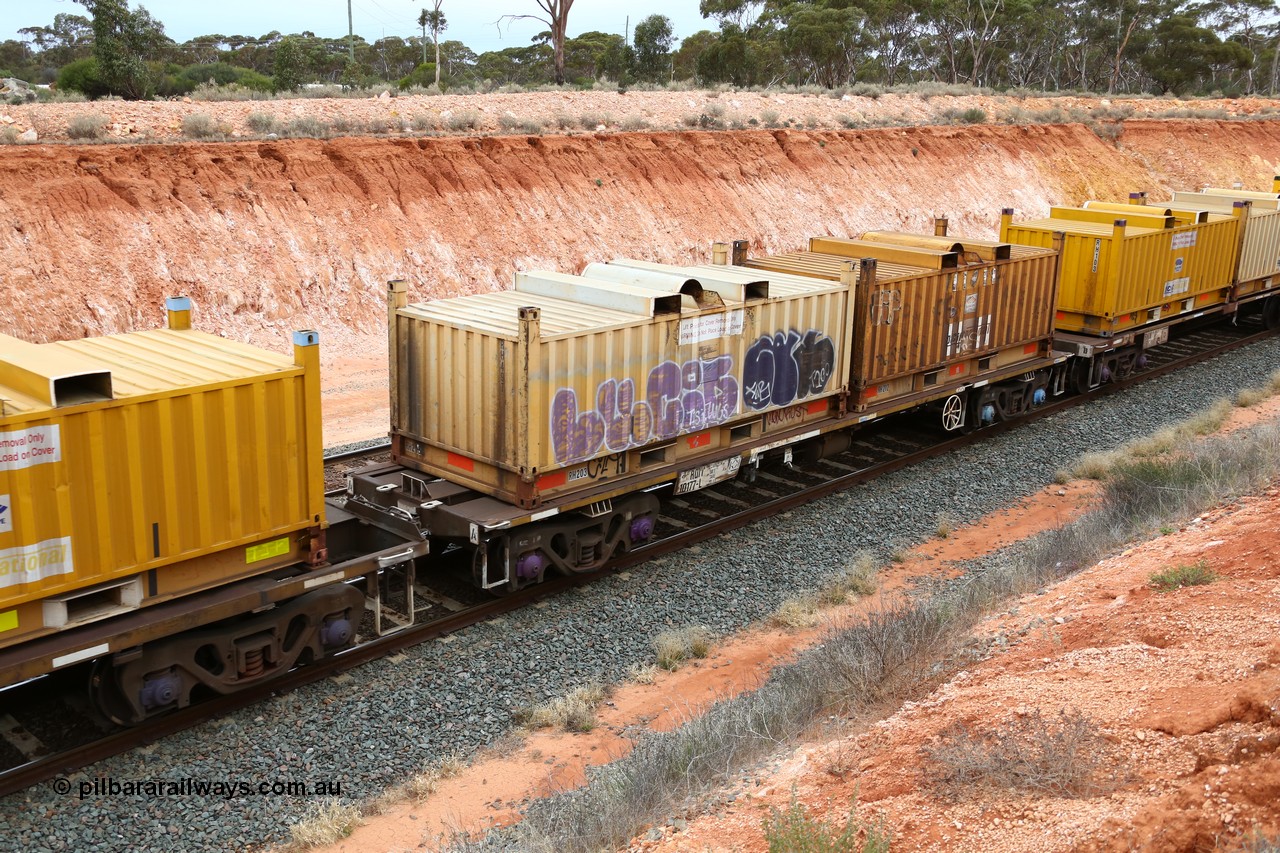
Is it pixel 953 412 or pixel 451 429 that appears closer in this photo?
pixel 451 429

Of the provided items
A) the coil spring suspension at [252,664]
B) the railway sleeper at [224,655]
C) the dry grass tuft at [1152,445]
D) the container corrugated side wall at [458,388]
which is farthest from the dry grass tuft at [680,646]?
the dry grass tuft at [1152,445]

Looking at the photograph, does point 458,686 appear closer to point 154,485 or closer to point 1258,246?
point 154,485

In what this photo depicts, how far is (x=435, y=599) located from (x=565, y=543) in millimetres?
1477

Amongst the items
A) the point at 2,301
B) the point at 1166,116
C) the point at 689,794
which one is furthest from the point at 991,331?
the point at 1166,116

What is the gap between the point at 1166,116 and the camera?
55094 mm

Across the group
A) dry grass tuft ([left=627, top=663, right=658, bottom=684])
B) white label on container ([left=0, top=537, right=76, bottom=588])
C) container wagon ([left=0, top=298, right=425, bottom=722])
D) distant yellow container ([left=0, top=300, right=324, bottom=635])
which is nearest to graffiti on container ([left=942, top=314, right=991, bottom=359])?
dry grass tuft ([left=627, top=663, right=658, bottom=684])

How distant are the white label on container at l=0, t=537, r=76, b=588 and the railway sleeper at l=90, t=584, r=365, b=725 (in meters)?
0.90

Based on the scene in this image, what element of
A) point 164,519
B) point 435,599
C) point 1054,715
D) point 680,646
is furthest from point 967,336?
point 164,519

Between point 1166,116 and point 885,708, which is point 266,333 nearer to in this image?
point 885,708

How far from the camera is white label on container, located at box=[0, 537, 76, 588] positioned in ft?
25.2

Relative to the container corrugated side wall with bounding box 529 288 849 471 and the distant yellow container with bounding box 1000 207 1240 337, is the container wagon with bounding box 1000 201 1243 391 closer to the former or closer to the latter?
the distant yellow container with bounding box 1000 207 1240 337

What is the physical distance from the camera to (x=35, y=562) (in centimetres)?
781

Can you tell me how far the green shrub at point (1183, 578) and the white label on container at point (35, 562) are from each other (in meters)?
8.62

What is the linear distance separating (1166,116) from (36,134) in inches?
1995
